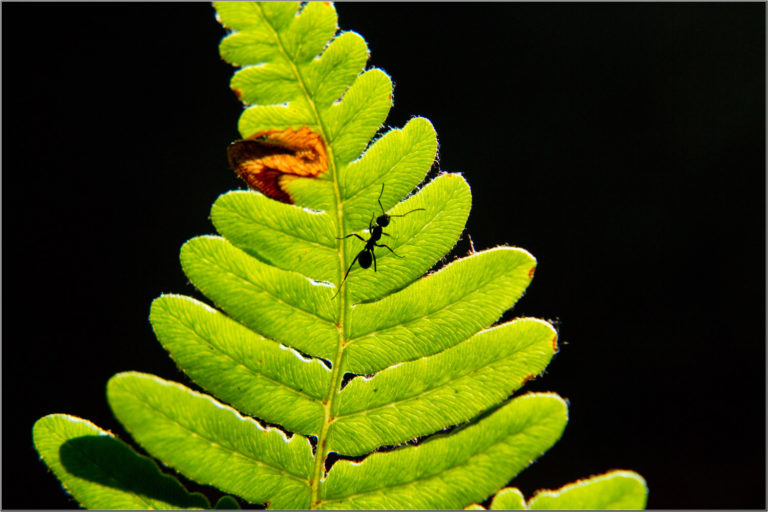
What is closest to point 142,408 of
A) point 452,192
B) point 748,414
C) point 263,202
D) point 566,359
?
point 263,202

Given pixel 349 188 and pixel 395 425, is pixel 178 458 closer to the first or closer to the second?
pixel 395 425

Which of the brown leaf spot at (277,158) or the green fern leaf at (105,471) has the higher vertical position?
the brown leaf spot at (277,158)

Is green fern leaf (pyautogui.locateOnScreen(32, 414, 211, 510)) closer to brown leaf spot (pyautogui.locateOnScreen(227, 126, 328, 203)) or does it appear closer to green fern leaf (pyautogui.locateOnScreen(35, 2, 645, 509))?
green fern leaf (pyautogui.locateOnScreen(35, 2, 645, 509))

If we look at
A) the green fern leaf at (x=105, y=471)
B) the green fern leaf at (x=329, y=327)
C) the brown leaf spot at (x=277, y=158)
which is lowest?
the green fern leaf at (x=105, y=471)

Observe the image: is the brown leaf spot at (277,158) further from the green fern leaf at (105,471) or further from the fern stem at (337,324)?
the green fern leaf at (105,471)

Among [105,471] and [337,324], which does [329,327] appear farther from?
[105,471]

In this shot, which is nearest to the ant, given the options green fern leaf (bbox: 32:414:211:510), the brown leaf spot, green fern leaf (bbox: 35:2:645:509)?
green fern leaf (bbox: 35:2:645:509)

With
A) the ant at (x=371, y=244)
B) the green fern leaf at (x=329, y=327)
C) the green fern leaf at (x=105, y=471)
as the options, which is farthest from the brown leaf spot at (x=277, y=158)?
the green fern leaf at (x=105, y=471)

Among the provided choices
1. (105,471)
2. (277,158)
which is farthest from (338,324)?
(105,471)
